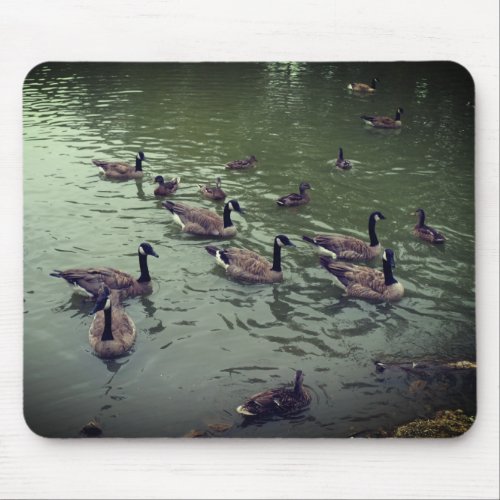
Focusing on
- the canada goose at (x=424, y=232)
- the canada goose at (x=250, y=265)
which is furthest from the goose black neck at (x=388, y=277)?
the canada goose at (x=250, y=265)

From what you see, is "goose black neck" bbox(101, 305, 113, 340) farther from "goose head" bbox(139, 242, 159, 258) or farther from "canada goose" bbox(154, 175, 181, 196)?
"canada goose" bbox(154, 175, 181, 196)

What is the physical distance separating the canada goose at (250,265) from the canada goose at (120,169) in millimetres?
517

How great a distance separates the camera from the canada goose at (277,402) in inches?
132

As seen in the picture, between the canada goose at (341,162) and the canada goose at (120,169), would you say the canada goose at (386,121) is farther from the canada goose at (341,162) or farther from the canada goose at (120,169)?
the canada goose at (120,169)

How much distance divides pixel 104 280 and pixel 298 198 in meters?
0.96

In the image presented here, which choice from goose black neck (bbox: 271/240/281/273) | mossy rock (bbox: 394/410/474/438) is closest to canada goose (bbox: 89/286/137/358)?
goose black neck (bbox: 271/240/281/273)

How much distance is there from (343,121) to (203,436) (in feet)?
5.13

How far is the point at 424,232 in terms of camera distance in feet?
11.5

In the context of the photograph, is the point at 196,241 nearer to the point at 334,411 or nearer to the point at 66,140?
the point at 66,140

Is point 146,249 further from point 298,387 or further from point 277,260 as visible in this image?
point 298,387

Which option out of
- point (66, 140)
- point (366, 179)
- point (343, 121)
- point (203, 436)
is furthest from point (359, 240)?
point (66, 140)

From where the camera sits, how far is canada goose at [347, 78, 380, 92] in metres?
3.46

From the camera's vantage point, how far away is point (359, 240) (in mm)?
3529

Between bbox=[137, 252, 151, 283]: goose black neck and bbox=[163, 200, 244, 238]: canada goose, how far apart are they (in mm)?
225
